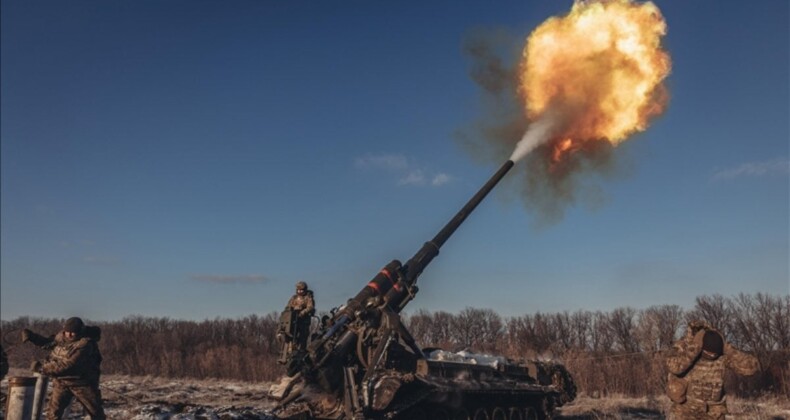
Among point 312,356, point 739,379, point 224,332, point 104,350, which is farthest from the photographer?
point 224,332

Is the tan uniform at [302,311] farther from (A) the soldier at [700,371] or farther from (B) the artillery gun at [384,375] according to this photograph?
(A) the soldier at [700,371]

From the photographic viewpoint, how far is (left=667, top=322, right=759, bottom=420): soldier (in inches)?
266

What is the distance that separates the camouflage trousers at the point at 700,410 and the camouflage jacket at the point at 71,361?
7.77 metres

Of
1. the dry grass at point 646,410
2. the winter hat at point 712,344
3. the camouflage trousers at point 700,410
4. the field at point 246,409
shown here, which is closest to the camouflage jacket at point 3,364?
the field at point 246,409

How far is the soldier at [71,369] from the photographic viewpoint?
27.6ft

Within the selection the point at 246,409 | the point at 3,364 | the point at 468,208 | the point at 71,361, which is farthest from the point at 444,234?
the point at 3,364

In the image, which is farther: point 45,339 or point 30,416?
point 45,339

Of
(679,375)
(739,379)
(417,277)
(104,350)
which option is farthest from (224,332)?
(679,375)

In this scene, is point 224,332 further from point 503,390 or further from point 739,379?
point 503,390

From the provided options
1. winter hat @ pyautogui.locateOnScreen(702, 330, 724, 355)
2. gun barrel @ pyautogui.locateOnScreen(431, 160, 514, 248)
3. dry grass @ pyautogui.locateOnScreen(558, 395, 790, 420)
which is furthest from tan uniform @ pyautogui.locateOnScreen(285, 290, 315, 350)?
dry grass @ pyautogui.locateOnScreen(558, 395, 790, 420)

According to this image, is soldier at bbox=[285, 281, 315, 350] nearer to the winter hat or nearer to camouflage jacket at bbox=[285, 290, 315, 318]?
camouflage jacket at bbox=[285, 290, 315, 318]

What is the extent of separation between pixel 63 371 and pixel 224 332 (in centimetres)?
5824

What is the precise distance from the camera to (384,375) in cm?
1002

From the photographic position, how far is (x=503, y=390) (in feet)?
38.7
